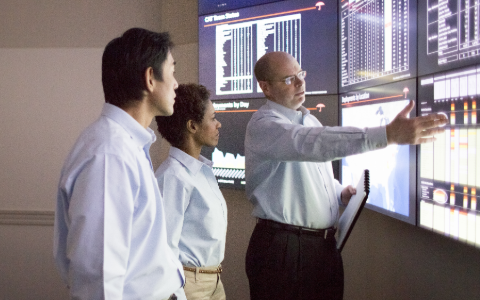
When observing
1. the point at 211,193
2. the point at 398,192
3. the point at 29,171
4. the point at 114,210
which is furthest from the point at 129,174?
the point at 29,171

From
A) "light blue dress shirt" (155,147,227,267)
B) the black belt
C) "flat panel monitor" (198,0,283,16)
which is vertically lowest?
the black belt

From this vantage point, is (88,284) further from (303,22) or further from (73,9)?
(73,9)

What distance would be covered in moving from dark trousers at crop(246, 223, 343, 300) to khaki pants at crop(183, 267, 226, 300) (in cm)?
36

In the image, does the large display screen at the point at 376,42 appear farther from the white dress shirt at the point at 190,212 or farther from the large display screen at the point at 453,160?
the white dress shirt at the point at 190,212

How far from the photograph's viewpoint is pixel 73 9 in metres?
3.36

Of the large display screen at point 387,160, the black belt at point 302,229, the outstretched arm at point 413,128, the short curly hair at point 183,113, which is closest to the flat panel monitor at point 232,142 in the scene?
the large display screen at point 387,160

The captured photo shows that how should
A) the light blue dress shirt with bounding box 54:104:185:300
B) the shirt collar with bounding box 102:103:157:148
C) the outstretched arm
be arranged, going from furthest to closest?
the outstretched arm < the shirt collar with bounding box 102:103:157:148 < the light blue dress shirt with bounding box 54:104:185:300

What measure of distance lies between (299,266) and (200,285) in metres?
0.51

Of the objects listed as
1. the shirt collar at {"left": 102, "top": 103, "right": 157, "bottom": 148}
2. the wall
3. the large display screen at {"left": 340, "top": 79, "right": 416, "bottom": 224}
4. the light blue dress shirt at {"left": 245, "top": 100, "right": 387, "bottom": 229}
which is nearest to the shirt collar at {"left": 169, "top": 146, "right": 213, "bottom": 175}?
the light blue dress shirt at {"left": 245, "top": 100, "right": 387, "bottom": 229}

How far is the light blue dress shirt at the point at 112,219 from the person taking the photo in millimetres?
980

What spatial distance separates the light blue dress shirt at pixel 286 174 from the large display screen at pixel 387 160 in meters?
0.22

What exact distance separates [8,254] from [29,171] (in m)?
0.68

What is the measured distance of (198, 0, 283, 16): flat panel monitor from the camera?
298cm

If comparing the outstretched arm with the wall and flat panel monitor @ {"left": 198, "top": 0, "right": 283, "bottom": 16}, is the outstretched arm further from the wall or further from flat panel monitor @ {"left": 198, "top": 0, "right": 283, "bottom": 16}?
the wall
